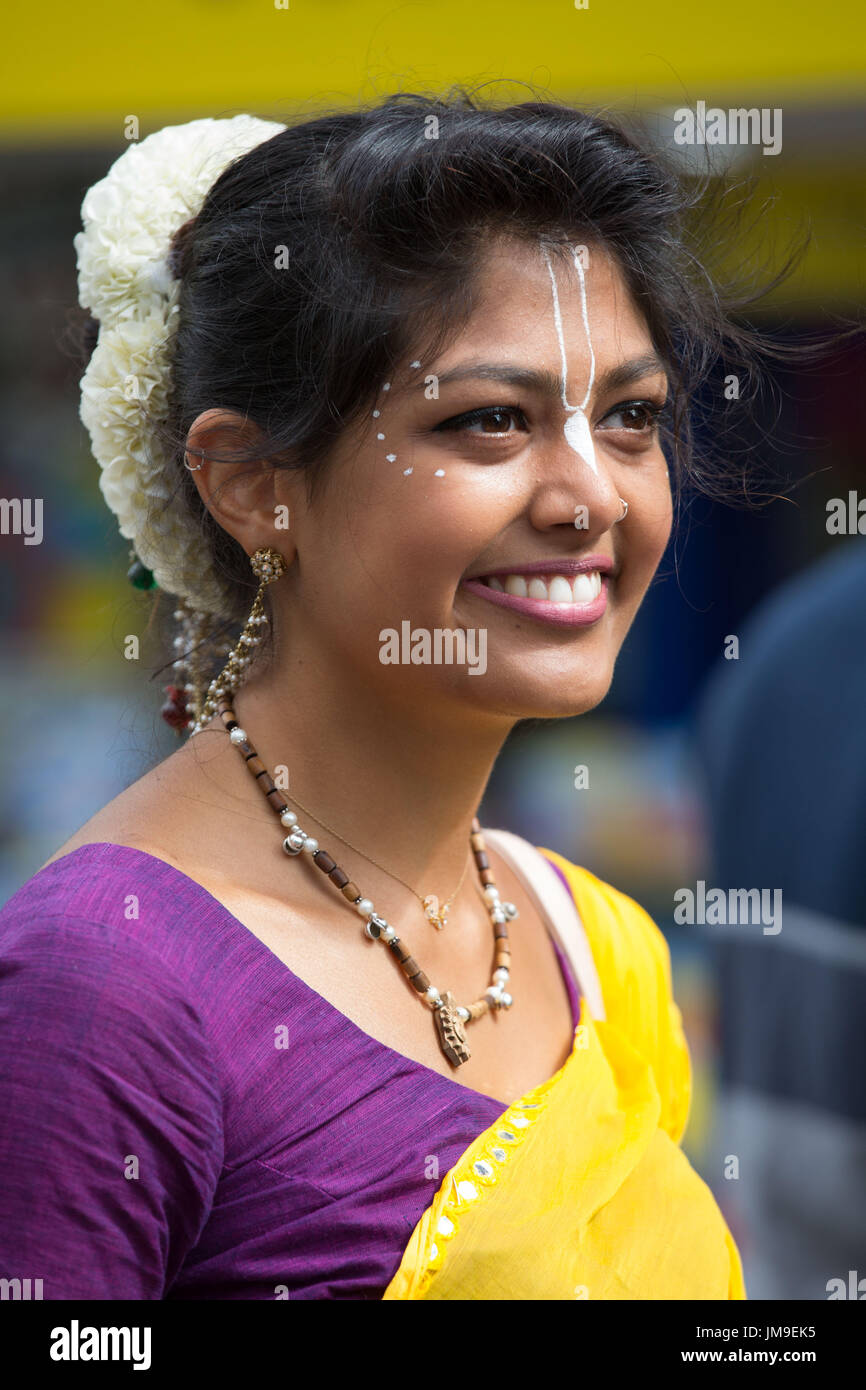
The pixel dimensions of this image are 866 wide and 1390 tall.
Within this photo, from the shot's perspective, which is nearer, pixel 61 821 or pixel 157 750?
pixel 157 750

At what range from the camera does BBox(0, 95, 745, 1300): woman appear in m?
1.23

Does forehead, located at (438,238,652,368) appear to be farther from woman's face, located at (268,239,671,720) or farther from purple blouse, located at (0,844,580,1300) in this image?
purple blouse, located at (0,844,580,1300)

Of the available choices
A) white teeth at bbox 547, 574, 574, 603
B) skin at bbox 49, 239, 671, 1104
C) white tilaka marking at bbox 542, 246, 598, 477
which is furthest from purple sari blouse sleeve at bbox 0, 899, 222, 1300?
white tilaka marking at bbox 542, 246, 598, 477

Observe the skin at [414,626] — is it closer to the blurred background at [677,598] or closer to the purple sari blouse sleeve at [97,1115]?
the purple sari blouse sleeve at [97,1115]

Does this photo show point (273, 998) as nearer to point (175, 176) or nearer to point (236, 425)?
point (236, 425)

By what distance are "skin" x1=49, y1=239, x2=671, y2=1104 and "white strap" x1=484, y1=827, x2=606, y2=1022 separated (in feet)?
0.56

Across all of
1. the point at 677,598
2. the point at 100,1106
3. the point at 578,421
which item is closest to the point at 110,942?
the point at 100,1106

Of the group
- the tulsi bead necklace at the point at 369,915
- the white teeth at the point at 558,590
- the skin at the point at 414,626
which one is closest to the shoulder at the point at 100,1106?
the skin at the point at 414,626

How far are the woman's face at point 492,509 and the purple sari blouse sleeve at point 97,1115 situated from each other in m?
0.43

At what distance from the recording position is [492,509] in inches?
54.8

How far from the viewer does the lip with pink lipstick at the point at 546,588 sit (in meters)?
Answer: 1.43

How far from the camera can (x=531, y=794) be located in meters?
4.32

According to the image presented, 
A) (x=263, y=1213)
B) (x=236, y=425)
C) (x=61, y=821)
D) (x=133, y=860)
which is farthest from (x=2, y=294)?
(x=263, y=1213)
